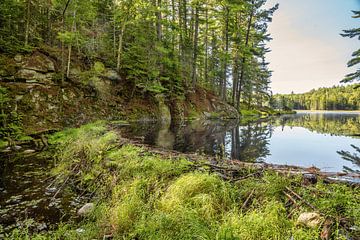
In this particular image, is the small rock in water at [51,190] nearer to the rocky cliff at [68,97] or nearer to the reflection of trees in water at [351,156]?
the rocky cliff at [68,97]

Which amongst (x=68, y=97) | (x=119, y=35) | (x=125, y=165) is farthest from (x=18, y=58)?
(x=125, y=165)

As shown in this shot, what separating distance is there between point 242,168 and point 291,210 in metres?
1.32

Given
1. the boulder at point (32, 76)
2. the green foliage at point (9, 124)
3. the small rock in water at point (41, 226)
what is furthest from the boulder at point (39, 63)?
the small rock in water at point (41, 226)

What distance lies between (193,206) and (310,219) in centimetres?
134

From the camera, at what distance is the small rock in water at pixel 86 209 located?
12.4 feet

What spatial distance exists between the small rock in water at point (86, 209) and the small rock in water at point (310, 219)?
2.90 metres

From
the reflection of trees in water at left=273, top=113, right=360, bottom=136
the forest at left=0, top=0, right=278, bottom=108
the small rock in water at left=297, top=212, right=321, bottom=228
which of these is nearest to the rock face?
the forest at left=0, top=0, right=278, bottom=108

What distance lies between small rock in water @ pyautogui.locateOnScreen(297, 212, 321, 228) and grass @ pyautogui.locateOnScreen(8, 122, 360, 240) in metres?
0.06

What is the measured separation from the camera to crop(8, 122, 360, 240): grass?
2.55m

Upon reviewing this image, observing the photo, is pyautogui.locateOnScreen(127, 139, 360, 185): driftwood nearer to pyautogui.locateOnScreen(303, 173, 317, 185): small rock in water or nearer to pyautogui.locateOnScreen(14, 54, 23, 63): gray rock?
pyautogui.locateOnScreen(303, 173, 317, 185): small rock in water

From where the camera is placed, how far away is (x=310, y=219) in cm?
251

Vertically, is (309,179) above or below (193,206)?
above

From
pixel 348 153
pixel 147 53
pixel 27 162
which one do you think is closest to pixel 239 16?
pixel 147 53

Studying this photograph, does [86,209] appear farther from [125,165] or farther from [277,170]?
[277,170]
